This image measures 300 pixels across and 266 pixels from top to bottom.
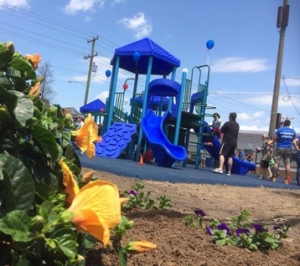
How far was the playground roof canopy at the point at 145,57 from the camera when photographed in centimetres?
1188

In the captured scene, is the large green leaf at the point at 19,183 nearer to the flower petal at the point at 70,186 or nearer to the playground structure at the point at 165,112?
the flower petal at the point at 70,186

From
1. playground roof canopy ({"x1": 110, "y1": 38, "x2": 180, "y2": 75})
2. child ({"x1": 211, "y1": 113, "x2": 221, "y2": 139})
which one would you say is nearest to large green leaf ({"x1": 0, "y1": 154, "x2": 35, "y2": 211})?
playground roof canopy ({"x1": 110, "y1": 38, "x2": 180, "y2": 75})

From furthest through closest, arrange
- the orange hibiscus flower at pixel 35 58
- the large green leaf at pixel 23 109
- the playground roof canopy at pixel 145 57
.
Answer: the playground roof canopy at pixel 145 57
the orange hibiscus flower at pixel 35 58
the large green leaf at pixel 23 109

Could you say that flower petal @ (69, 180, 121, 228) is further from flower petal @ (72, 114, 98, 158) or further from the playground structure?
the playground structure

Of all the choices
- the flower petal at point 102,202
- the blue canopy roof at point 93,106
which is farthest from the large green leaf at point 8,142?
the blue canopy roof at point 93,106

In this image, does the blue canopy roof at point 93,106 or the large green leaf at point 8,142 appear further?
the blue canopy roof at point 93,106

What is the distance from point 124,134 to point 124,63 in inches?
120

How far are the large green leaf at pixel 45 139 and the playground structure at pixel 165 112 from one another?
9.06 meters

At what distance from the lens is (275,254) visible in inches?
89.4

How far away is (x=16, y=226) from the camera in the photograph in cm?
71

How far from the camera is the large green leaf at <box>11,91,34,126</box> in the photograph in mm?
865

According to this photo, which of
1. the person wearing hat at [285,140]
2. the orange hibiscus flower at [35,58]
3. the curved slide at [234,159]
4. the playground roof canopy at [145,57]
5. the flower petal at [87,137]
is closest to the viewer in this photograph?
the flower petal at [87,137]

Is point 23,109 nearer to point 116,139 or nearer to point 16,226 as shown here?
point 16,226

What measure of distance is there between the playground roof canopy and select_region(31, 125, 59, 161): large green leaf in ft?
36.1
